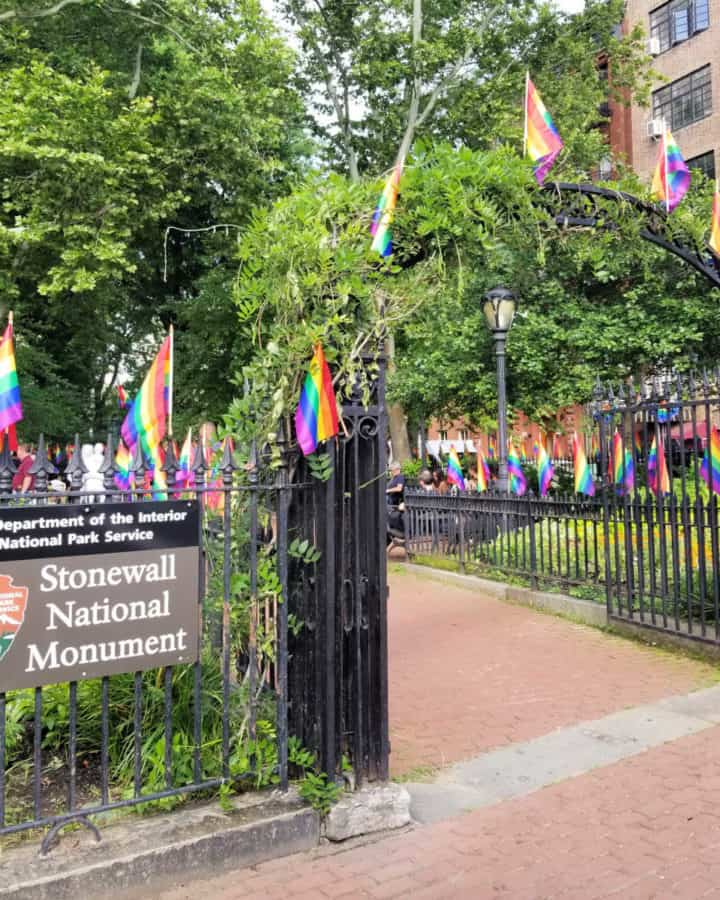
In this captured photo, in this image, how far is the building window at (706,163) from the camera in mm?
27625

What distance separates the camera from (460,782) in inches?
170

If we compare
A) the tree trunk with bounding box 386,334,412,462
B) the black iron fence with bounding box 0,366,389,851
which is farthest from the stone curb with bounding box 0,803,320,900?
the tree trunk with bounding box 386,334,412,462

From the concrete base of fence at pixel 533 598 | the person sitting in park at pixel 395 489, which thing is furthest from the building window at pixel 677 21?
the concrete base of fence at pixel 533 598

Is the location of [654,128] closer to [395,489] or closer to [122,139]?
[122,139]

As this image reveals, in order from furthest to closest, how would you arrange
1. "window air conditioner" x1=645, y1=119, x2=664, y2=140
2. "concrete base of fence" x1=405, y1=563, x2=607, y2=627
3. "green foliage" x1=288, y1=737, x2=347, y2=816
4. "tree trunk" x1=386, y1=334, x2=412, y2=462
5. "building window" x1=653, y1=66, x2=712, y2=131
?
"window air conditioner" x1=645, y1=119, x2=664, y2=140 < "building window" x1=653, y1=66, x2=712, y2=131 < "tree trunk" x1=386, y1=334, x2=412, y2=462 < "concrete base of fence" x1=405, y1=563, x2=607, y2=627 < "green foliage" x1=288, y1=737, x2=347, y2=816

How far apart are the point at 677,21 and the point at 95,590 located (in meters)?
33.7

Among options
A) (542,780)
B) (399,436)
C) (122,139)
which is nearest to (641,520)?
(542,780)

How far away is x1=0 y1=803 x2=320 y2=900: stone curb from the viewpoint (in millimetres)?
2955

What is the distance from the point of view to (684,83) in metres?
29.3

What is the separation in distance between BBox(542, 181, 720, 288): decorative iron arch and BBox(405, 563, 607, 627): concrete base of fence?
12.1 feet

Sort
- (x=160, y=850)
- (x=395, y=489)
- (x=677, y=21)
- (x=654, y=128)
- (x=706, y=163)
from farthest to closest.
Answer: (x=654, y=128) < (x=677, y=21) < (x=706, y=163) < (x=395, y=489) < (x=160, y=850)

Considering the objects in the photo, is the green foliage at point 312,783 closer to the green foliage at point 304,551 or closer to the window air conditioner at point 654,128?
the green foliage at point 304,551

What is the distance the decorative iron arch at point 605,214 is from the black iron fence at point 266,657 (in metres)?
2.90

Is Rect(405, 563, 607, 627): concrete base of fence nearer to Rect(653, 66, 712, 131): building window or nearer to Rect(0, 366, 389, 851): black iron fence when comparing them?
Rect(0, 366, 389, 851): black iron fence
